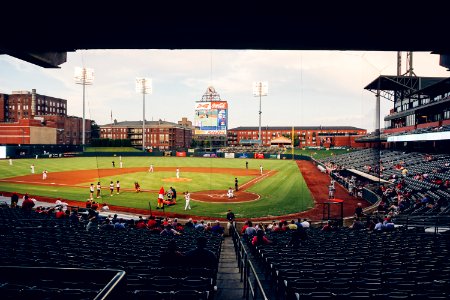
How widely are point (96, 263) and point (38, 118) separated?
101 m

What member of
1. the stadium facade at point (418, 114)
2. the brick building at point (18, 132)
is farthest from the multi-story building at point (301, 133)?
the brick building at point (18, 132)

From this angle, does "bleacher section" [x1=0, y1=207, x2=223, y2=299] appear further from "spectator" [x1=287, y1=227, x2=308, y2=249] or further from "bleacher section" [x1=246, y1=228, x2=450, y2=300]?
"spectator" [x1=287, y1=227, x2=308, y2=249]

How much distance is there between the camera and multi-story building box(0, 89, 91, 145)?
84812mm

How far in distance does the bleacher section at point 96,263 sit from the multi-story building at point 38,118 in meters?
86.8

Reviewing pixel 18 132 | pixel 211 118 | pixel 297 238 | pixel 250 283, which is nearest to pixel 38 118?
pixel 18 132

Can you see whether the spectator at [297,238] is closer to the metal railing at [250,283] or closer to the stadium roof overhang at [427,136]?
the metal railing at [250,283]
